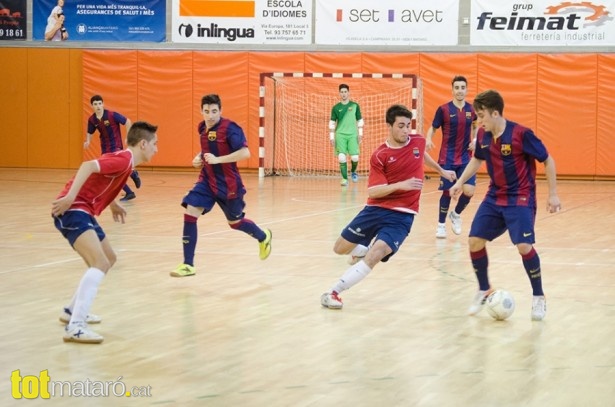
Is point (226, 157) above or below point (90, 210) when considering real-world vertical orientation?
above

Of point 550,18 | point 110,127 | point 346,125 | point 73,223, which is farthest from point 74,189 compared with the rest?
point 550,18

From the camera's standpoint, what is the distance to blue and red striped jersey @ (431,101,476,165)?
513 inches

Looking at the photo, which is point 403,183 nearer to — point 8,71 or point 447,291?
point 447,291

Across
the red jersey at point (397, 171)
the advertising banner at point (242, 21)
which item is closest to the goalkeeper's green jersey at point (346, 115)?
the advertising banner at point (242, 21)

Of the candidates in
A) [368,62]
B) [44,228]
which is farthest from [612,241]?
[368,62]

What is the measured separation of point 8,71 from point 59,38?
5.70 feet

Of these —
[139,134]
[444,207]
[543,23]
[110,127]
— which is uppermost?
[543,23]

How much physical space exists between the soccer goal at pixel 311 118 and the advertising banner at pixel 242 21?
115cm

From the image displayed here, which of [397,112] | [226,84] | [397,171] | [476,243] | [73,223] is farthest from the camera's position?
[226,84]

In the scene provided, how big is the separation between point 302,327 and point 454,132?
6731 millimetres

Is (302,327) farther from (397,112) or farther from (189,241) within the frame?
(189,241)

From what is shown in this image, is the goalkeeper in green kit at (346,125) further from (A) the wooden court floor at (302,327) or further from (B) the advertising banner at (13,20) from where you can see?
(A) the wooden court floor at (302,327)

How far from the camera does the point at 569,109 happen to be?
24.0m

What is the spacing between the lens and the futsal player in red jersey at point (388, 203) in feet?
25.1
